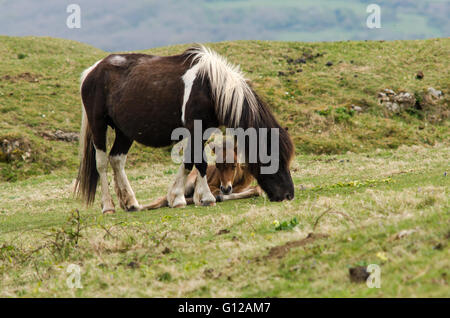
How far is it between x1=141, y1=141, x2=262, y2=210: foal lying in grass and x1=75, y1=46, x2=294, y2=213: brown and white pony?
0.73m

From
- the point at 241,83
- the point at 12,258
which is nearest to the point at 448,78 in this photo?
the point at 241,83

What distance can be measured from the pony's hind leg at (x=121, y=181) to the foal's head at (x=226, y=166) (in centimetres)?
187

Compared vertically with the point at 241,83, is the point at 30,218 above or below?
below

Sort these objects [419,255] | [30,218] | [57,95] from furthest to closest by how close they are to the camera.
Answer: [57,95]
[30,218]
[419,255]

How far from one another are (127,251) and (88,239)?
3.48ft

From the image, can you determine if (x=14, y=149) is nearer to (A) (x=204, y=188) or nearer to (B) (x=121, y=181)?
(B) (x=121, y=181)

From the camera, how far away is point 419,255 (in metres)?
4.14

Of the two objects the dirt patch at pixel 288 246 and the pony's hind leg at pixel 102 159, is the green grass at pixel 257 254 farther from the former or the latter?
the pony's hind leg at pixel 102 159

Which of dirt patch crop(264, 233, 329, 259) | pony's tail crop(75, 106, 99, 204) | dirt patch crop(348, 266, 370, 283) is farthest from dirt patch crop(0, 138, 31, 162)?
dirt patch crop(348, 266, 370, 283)

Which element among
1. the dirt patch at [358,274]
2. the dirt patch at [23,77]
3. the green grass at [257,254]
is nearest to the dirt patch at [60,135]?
the dirt patch at [23,77]

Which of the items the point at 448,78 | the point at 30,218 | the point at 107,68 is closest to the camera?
the point at 107,68

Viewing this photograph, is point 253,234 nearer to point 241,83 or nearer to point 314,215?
point 314,215

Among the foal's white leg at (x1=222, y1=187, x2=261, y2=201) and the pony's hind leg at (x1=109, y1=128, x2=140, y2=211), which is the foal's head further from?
the pony's hind leg at (x1=109, y1=128, x2=140, y2=211)

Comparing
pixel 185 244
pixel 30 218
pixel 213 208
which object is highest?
pixel 185 244
